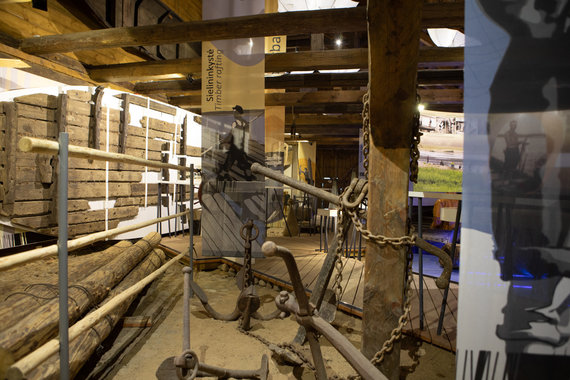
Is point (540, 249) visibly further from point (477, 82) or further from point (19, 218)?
point (19, 218)

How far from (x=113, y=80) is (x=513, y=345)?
681 centimetres

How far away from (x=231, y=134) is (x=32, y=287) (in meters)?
Result: 2.32

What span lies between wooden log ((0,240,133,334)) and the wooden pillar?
6.23 ft

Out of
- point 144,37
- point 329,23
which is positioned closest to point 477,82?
point 329,23

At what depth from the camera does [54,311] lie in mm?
1835

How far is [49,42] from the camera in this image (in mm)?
4410

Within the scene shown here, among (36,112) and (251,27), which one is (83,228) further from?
(251,27)

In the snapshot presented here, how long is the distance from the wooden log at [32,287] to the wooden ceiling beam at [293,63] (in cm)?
312

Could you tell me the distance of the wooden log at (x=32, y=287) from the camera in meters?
1.76

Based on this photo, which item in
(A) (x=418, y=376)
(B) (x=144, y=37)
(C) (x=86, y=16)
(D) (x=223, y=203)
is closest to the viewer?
(A) (x=418, y=376)

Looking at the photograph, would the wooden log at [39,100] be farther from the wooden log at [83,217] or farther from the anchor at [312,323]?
the anchor at [312,323]

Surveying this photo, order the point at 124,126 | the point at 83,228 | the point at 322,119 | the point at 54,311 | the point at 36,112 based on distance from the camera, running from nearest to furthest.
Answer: the point at 54,311, the point at 36,112, the point at 83,228, the point at 124,126, the point at 322,119

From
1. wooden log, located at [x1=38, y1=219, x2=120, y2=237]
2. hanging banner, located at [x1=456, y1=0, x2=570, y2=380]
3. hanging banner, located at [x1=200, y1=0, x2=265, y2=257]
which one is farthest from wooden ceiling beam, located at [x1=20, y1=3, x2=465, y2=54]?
wooden log, located at [x1=38, y1=219, x2=120, y2=237]

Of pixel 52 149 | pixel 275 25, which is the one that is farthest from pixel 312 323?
pixel 275 25
